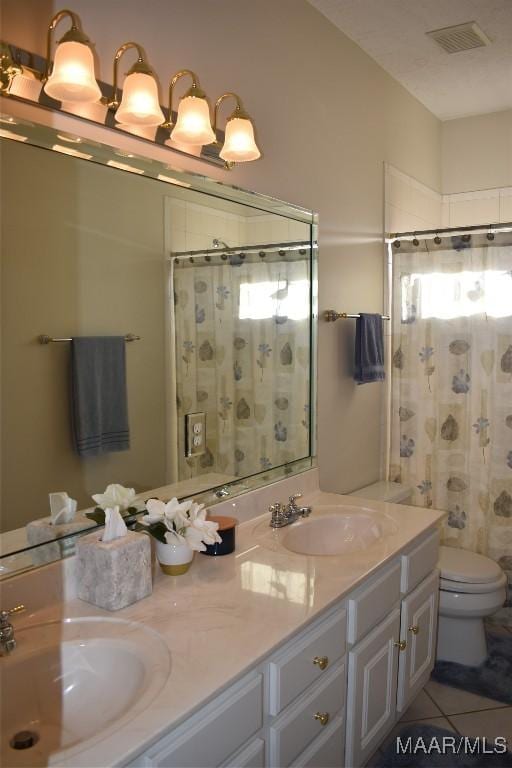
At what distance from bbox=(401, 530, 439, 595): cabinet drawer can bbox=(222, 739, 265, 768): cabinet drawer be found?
804mm

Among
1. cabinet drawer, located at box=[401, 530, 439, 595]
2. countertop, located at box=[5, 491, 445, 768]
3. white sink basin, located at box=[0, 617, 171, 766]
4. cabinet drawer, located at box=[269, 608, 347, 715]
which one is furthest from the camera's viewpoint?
cabinet drawer, located at box=[401, 530, 439, 595]

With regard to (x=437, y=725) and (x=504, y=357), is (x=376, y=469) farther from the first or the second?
(x=437, y=725)

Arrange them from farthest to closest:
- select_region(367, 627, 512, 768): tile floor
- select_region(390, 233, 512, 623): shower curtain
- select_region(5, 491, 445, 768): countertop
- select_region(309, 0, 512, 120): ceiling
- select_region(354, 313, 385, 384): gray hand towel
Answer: select_region(390, 233, 512, 623): shower curtain, select_region(354, 313, 385, 384): gray hand towel, select_region(309, 0, 512, 120): ceiling, select_region(367, 627, 512, 768): tile floor, select_region(5, 491, 445, 768): countertop

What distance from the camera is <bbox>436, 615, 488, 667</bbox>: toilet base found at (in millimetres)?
2674

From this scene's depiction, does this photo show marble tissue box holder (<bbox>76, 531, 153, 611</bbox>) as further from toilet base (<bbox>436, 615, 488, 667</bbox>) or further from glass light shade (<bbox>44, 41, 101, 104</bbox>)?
toilet base (<bbox>436, 615, 488, 667</bbox>)

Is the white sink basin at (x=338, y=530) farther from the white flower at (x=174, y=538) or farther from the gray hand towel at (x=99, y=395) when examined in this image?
the gray hand towel at (x=99, y=395)

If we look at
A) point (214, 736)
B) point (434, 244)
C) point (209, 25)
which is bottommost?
point (214, 736)

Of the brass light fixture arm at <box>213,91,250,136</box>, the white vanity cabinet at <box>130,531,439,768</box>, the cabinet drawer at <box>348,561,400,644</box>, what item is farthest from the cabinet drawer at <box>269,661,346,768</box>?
the brass light fixture arm at <box>213,91,250,136</box>

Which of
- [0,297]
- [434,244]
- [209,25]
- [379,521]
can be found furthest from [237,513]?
[434,244]

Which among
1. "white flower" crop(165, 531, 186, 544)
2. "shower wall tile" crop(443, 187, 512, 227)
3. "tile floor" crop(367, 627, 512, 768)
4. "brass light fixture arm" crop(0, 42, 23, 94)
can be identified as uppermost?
"shower wall tile" crop(443, 187, 512, 227)

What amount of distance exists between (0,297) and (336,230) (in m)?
1.65

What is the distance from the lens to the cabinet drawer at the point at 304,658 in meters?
1.34

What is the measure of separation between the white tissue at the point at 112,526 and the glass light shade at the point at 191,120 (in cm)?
101

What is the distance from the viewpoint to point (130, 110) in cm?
154
